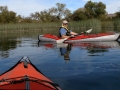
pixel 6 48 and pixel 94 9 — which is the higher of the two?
pixel 94 9

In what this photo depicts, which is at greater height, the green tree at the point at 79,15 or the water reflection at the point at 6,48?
the green tree at the point at 79,15

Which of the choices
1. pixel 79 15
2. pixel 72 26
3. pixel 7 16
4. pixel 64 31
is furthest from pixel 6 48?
pixel 79 15

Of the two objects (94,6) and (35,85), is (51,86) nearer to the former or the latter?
(35,85)

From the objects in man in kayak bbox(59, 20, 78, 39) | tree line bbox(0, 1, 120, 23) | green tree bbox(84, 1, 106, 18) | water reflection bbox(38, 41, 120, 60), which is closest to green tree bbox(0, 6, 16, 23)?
tree line bbox(0, 1, 120, 23)

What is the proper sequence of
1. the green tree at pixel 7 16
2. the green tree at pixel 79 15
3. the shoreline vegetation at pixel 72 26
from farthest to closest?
1. the green tree at pixel 79 15
2. the green tree at pixel 7 16
3. the shoreline vegetation at pixel 72 26

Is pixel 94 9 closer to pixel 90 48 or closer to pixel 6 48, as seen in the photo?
pixel 6 48

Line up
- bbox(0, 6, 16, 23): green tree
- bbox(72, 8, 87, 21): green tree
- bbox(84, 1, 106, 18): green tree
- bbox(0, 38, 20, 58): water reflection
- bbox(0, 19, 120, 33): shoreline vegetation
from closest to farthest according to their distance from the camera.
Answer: bbox(0, 38, 20, 58): water reflection
bbox(0, 19, 120, 33): shoreline vegetation
bbox(0, 6, 16, 23): green tree
bbox(72, 8, 87, 21): green tree
bbox(84, 1, 106, 18): green tree

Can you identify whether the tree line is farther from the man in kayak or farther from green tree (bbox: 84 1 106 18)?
the man in kayak

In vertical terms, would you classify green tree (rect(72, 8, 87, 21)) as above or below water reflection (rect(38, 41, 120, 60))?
above

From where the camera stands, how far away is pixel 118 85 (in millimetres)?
4641

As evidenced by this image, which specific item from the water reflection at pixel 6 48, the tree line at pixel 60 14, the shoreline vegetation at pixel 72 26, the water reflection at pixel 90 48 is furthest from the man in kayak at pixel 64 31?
the tree line at pixel 60 14

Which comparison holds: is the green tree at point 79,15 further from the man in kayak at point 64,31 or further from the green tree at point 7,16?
the man in kayak at point 64,31

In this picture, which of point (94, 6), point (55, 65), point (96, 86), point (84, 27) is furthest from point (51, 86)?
point (94, 6)

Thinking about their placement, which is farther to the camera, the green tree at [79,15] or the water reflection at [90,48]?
the green tree at [79,15]
